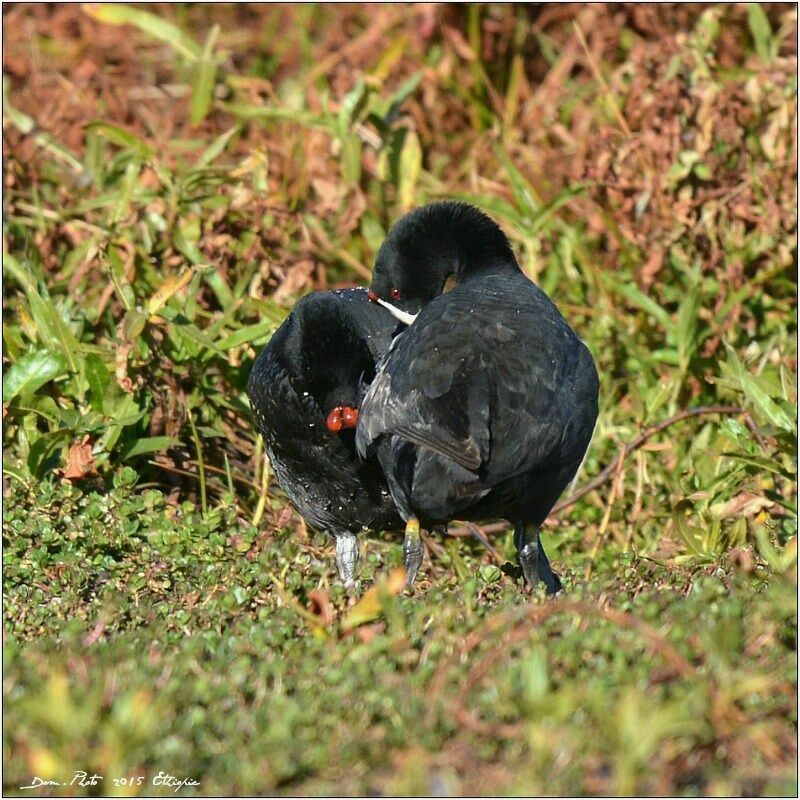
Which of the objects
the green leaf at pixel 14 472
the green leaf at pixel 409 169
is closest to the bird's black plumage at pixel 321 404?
the green leaf at pixel 14 472

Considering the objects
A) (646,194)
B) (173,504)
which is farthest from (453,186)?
(173,504)

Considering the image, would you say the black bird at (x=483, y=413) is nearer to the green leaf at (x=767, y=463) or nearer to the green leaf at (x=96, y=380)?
the green leaf at (x=767, y=463)

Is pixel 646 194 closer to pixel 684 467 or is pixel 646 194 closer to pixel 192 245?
pixel 684 467

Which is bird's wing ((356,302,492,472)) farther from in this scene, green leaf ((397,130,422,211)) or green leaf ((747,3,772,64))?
green leaf ((747,3,772,64))

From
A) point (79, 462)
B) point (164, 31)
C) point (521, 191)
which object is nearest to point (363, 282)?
point (521, 191)

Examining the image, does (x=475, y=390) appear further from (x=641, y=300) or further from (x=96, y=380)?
(x=641, y=300)
